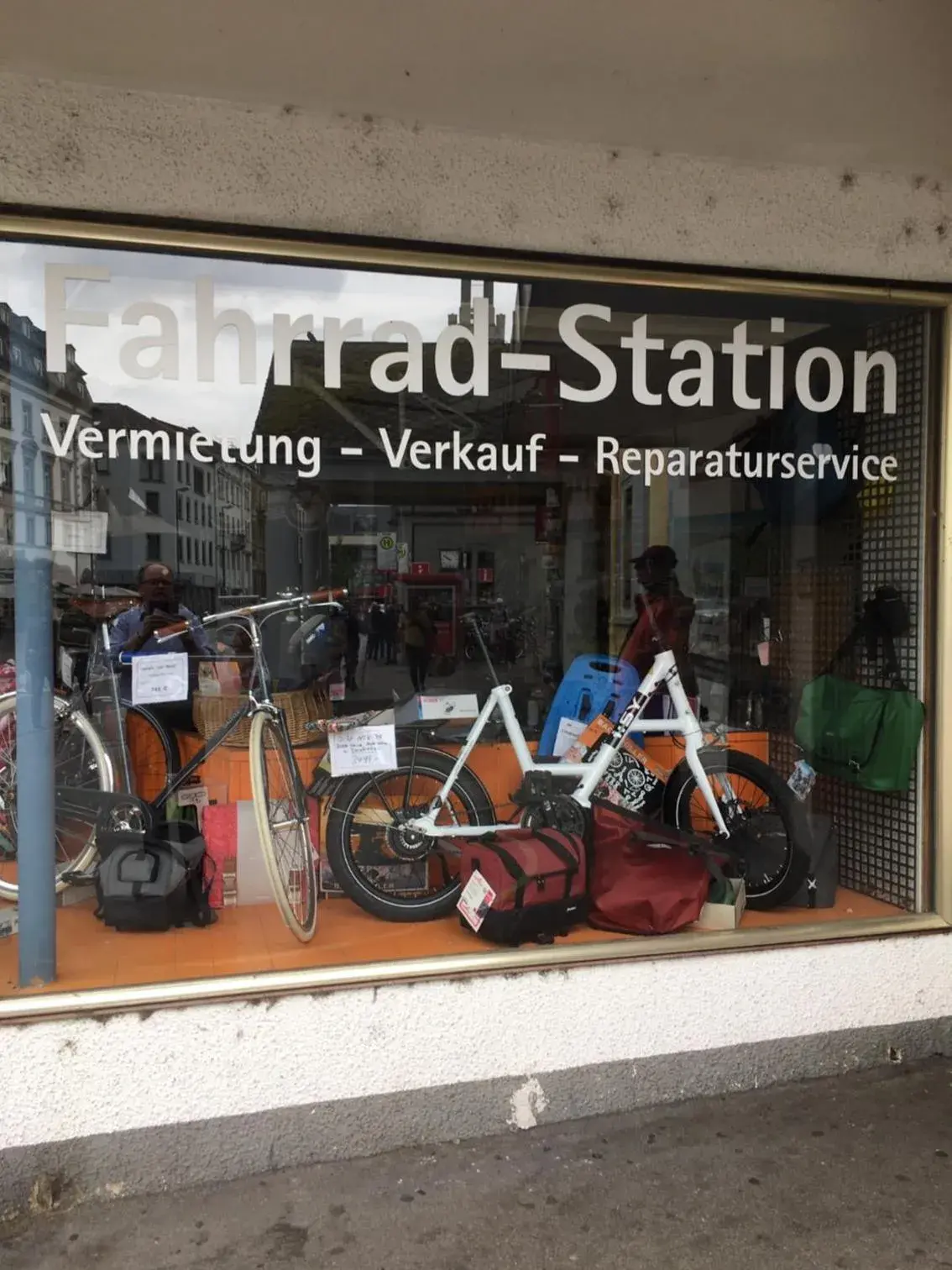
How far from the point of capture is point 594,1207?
259 cm

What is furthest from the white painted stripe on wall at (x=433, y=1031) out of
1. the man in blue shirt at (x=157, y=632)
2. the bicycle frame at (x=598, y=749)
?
the man in blue shirt at (x=157, y=632)

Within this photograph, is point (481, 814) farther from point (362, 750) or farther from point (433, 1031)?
point (433, 1031)

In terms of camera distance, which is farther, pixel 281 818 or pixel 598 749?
pixel 598 749

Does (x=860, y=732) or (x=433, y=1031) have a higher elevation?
(x=860, y=732)

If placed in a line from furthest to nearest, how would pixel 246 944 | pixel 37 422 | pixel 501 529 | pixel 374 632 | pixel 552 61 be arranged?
pixel 501 529
pixel 374 632
pixel 246 944
pixel 37 422
pixel 552 61

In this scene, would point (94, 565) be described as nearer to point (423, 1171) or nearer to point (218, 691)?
point (218, 691)

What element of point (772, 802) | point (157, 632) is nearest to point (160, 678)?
point (157, 632)

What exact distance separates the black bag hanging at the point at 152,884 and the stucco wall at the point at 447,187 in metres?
2.05

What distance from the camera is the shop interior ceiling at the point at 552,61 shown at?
94.0 inches

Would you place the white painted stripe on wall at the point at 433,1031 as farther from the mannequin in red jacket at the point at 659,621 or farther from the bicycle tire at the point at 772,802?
the mannequin in red jacket at the point at 659,621

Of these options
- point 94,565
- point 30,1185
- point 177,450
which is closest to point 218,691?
point 94,565

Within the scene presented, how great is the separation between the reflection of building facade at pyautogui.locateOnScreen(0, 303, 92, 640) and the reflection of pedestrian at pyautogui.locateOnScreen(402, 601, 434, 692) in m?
1.51

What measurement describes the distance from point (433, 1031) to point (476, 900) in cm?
44

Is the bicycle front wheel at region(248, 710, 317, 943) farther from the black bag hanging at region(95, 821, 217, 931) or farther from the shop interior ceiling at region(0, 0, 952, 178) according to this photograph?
the shop interior ceiling at region(0, 0, 952, 178)
